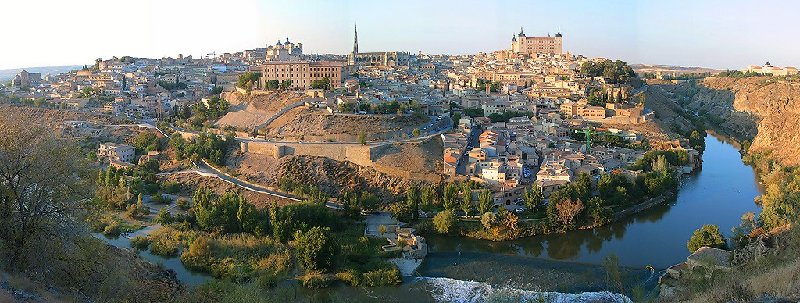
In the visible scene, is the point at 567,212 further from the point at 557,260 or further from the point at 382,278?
the point at 382,278

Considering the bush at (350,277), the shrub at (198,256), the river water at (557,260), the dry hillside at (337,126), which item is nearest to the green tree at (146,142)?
the dry hillside at (337,126)

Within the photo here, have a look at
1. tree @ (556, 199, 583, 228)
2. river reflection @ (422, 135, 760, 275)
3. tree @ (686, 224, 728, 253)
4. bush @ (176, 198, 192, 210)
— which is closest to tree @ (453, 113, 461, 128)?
river reflection @ (422, 135, 760, 275)

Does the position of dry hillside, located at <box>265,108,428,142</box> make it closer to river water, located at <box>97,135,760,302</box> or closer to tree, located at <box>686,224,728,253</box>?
river water, located at <box>97,135,760,302</box>

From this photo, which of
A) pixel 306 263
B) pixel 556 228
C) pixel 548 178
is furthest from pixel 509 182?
pixel 306 263

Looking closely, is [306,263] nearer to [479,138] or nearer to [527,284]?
[527,284]

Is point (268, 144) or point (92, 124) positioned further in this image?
point (92, 124)

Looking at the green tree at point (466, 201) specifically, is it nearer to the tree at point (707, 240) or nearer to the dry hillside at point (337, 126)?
the tree at point (707, 240)
